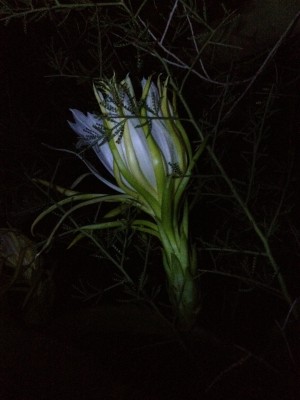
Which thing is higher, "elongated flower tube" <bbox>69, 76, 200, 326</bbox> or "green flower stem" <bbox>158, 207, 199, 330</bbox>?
"elongated flower tube" <bbox>69, 76, 200, 326</bbox>

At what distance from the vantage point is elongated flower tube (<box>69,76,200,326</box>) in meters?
0.56

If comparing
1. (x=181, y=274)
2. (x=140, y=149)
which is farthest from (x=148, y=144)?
(x=181, y=274)

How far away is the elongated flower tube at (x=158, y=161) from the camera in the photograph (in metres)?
0.56

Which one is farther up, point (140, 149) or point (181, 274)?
point (140, 149)

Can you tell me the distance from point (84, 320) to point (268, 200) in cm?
37

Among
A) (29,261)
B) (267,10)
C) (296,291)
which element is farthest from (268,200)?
(29,261)

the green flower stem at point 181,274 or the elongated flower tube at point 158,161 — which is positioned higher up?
the elongated flower tube at point 158,161

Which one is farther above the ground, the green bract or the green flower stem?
the green bract

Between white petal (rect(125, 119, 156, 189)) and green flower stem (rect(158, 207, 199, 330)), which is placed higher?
white petal (rect(125, 119, 156, 189))

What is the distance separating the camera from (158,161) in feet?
1.82

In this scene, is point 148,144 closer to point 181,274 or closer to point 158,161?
point 158,161

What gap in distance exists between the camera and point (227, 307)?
686mm

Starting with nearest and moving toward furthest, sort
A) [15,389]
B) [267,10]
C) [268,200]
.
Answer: [15,389] < [267,10] < [268,200]

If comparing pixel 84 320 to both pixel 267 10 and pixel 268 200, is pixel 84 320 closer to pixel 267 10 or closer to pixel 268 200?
pixel 268 200
